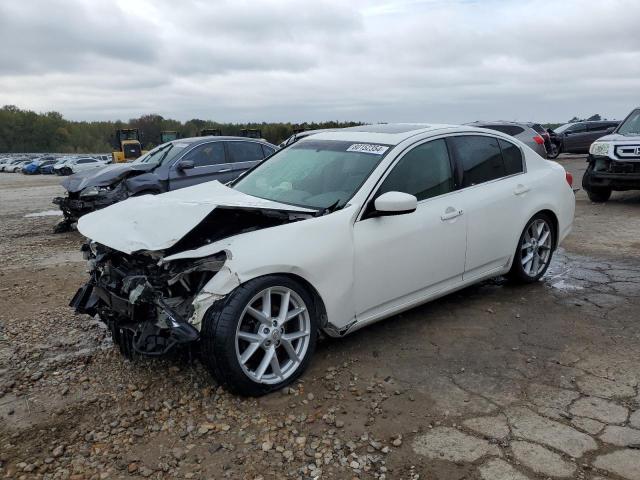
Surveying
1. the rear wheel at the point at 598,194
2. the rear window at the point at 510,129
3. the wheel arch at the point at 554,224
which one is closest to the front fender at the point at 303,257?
the wheel arch at the point at 554,224

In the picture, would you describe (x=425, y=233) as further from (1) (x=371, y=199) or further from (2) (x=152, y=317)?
(2) (x=152, y=317)

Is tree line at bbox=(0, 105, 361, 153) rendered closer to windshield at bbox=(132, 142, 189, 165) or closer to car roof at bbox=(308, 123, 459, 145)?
windshield at bbox=(132, 142, 189, 165)

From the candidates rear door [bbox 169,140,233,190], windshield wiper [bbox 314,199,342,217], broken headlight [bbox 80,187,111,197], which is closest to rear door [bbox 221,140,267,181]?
rear door [bbox 169,140,233,190]

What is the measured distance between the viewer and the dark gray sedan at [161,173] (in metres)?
9.34

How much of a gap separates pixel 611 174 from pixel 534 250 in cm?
586

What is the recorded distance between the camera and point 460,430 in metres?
3.02

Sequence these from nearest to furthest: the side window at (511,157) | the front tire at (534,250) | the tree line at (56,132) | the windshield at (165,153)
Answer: the side window at (511,157) < the front tire at (534,250) < the windshield at (165,153) < the tree line at (56,132)

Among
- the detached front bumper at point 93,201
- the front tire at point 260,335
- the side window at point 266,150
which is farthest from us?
the side window at point 266,150

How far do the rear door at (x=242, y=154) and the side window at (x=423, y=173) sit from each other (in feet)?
21.0

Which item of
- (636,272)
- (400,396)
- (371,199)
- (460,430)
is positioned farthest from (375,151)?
(636,272)

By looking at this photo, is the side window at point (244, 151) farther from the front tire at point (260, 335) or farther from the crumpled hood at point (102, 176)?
the front tire at point (260, 335)

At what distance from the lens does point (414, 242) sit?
404 centimetres

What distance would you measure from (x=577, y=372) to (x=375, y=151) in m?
2.12

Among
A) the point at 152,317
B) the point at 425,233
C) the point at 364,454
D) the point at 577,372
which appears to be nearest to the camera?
the point at 364,454
